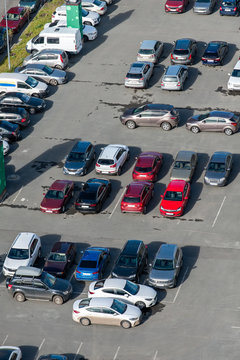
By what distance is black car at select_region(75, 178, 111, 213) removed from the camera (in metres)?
59.4

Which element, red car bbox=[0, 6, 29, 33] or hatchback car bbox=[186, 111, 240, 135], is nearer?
hatchback car bbox=[186, 111, 240, 135]

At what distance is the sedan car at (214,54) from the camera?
75312 millimetres

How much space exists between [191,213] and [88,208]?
671cm

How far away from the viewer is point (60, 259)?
5447 cm

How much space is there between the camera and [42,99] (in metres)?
72.4

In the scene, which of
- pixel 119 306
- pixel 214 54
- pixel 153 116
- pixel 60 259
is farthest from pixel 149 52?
pixel 119 306

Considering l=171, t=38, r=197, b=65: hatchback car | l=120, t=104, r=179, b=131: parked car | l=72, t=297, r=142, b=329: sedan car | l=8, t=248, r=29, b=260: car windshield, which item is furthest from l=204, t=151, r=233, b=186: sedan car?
l=171, t=38, r=197, b=65: hatchback car

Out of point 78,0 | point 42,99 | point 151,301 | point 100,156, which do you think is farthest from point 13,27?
point 151,301

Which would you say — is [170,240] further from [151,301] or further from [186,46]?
[186,46]

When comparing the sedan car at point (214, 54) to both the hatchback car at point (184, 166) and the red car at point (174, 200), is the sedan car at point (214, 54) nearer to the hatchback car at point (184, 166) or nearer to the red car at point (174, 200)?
the hatchback car at point (184, 166)

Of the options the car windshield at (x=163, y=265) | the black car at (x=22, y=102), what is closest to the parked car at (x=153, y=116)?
the black car at (x=22, y=102)

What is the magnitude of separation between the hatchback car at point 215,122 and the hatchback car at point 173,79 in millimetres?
5456

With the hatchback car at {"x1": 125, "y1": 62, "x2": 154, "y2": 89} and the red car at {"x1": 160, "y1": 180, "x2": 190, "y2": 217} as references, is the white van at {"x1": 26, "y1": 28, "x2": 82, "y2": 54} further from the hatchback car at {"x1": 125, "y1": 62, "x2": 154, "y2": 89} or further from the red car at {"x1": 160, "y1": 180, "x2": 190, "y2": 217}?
the red car at {"x1": 160, "y1": 180, "x2": 190, "y2": 217}

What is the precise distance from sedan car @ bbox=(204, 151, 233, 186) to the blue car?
33.8 ft
